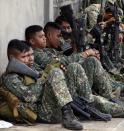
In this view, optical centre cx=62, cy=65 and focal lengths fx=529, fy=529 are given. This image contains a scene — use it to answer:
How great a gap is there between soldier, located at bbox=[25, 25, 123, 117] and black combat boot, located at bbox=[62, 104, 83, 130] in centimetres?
34

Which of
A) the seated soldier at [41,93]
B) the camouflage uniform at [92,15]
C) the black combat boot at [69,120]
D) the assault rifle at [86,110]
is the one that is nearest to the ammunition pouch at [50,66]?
the seated soldier at [41,93]

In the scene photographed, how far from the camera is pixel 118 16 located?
841cm

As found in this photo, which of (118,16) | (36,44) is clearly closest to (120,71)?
(118,16)

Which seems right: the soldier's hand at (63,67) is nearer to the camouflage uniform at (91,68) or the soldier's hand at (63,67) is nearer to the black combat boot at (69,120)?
the camouflage uniform at (91,68)

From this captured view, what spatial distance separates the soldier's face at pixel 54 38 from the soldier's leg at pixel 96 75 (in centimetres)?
94

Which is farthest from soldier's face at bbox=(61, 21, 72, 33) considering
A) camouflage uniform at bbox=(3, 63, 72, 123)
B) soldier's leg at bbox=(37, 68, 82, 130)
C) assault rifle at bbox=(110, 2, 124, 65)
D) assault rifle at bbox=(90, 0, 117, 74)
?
soldier's leg at bbox=(37, 68, 82, 130)

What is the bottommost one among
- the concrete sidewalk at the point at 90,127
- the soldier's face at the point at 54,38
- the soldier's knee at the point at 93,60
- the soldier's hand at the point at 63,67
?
the concrete sidewalk at the point at 90,127

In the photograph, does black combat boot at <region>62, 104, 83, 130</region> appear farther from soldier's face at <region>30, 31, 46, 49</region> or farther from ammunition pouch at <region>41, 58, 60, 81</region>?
soldier's face at <region>30, 31, 46, 49</region>

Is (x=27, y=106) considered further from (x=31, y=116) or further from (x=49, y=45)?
(x=49, y=45)

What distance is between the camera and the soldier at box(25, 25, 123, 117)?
540 centimetres

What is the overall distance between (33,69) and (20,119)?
2.03ft

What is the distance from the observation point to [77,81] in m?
5.40

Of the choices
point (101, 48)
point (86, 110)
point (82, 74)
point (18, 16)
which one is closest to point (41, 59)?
point (18, 16)

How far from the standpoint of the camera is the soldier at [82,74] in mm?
5398
